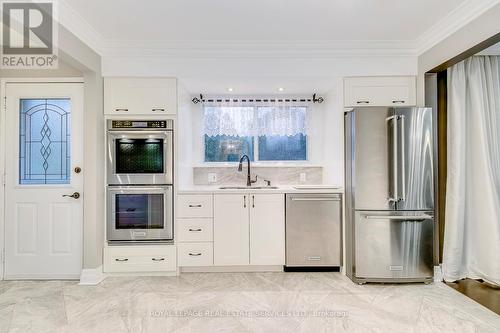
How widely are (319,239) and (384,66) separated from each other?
2.13 meters

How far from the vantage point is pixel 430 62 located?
2951mm

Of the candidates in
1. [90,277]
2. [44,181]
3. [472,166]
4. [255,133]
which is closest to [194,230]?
[90,277]

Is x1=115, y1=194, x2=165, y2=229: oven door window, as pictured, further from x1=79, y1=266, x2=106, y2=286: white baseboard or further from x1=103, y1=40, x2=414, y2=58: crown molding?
x1=103, y1=40, x2=414, y2=58: crown molding

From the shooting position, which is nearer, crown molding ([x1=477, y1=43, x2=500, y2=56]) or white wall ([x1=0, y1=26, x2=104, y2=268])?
crown molding ([x1=477, y1=43, x2=500, y2=56])

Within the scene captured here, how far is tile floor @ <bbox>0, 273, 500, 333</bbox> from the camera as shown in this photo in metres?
2.13

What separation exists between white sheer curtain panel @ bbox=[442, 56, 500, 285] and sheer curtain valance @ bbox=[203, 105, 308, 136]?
5.83ft

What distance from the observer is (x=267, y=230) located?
3148 mm

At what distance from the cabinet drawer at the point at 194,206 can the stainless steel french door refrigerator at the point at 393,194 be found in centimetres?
161

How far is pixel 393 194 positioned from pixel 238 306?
73.9 inches

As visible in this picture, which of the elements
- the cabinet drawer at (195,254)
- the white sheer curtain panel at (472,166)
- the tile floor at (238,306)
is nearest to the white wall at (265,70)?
the white sheer curtain panel at (472,166)

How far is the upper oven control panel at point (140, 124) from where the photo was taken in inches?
121

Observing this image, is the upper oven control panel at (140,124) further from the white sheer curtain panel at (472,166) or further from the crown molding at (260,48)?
the white sheer curtain panel at (472,166)

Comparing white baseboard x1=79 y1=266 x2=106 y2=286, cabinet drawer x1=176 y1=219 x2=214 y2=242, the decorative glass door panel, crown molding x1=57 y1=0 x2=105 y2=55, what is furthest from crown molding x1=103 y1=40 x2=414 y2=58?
white baseboard x1=79 y1=266 x2=106 y2=286

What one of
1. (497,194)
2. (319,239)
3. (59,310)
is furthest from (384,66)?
(59,310)
